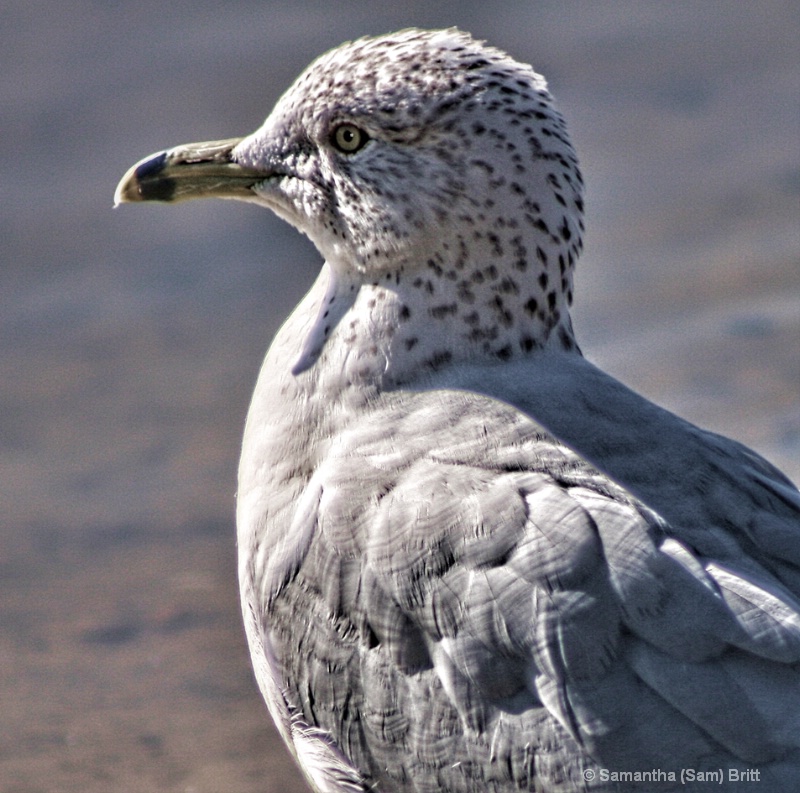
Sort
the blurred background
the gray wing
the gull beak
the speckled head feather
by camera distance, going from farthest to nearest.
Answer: the blurred background, the gull beak, the speckled head feather, the gray wing

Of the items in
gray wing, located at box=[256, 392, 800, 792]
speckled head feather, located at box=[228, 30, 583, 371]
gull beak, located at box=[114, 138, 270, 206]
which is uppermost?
gull beak, located at box=[114, 138, 270, 206]

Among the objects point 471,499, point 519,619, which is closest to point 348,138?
point 471,499

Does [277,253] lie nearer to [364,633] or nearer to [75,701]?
[75,701]

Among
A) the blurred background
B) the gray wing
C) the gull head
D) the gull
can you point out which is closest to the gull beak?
the gull

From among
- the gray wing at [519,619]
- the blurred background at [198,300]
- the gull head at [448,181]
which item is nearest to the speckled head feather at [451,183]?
the gull head at [448,181]

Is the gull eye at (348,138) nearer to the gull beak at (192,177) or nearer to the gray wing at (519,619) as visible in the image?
the gull beak at (192,177)

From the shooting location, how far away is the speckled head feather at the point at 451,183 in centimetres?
384

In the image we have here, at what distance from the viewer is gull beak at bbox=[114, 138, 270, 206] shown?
4223 millimetres

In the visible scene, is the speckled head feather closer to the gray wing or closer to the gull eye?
the gull eye

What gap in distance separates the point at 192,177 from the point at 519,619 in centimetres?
159

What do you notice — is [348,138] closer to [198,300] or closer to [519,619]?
[519,619]

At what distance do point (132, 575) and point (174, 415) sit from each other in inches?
34.3

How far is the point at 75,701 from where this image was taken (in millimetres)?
5293

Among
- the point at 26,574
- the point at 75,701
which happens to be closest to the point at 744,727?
the point at 75,701
